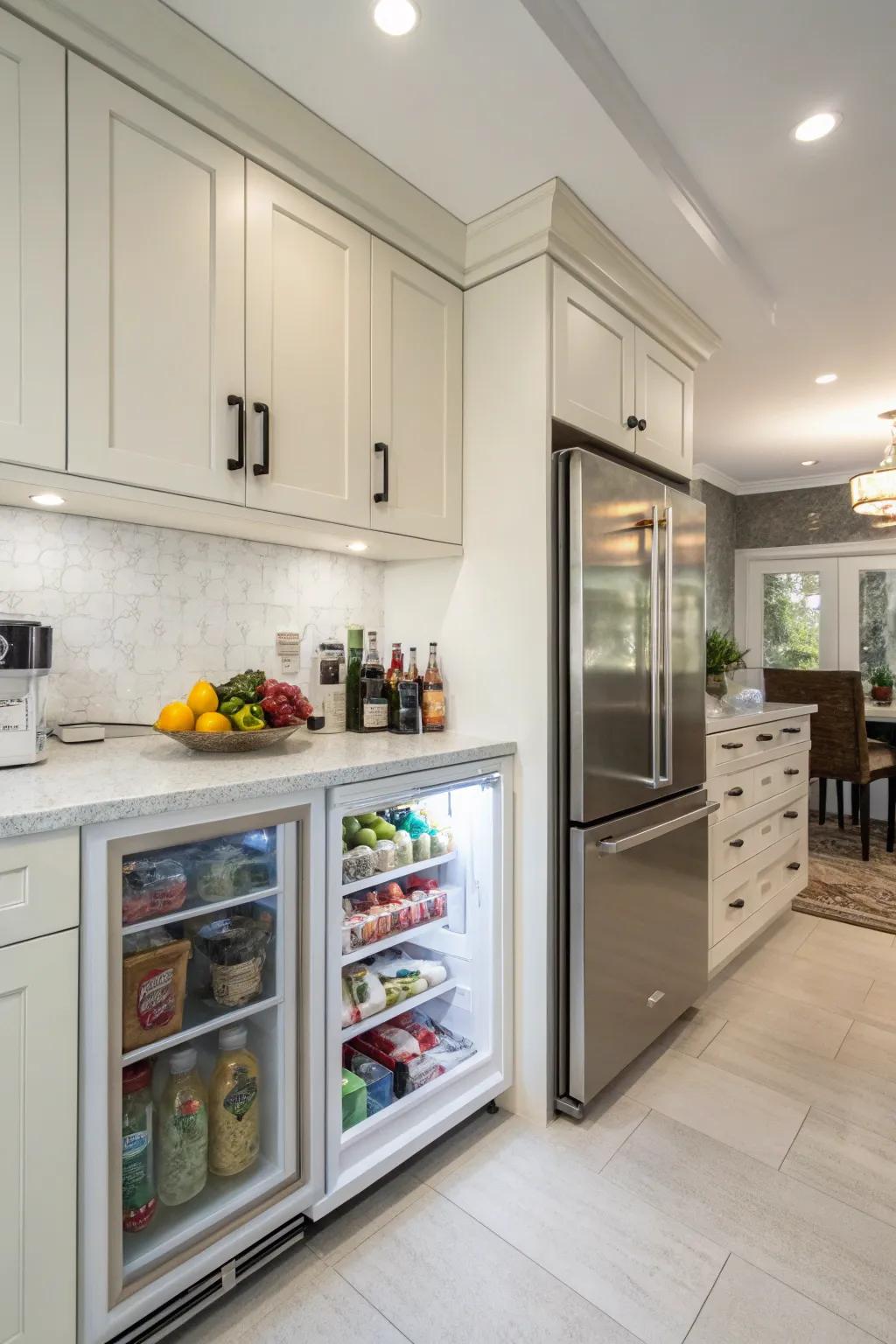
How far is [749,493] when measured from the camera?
5613 millimetres

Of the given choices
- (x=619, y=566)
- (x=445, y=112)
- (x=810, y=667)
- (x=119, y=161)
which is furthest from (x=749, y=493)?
(x=119, y=161)

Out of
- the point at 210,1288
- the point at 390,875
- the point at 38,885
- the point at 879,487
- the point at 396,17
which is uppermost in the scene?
the point at 396,17

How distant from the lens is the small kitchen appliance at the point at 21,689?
131 cm

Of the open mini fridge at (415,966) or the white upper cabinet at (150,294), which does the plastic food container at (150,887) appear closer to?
the open mini fridge at (415,966)

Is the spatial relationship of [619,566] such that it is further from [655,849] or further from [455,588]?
[655,849]

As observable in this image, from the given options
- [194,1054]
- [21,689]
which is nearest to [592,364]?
[21,689]

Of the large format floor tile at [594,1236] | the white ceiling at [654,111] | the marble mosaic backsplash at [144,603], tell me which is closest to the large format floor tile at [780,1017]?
the large format floor tile at [594,1236]

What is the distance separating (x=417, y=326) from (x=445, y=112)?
481 mm

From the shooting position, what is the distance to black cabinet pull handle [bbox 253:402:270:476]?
1529mm

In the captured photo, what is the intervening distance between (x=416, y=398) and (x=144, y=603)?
0.92m

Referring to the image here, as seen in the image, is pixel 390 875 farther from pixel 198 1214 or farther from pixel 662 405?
pixel 662 405

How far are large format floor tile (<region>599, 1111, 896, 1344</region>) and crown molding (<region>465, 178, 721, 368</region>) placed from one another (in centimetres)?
234

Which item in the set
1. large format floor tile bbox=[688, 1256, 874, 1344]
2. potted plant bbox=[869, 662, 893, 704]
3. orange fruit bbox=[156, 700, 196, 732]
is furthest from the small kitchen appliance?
potted plant bbox=[869, 662, 893, 704]

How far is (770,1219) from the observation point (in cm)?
154
